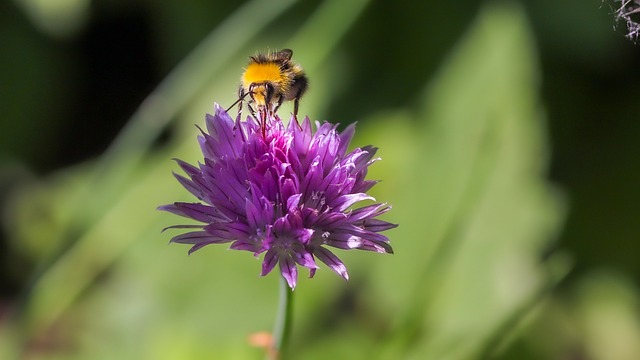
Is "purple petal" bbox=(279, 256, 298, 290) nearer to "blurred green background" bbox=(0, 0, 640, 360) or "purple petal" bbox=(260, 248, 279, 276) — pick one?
"purple petal" bbox=(260, 248, 279, 276)

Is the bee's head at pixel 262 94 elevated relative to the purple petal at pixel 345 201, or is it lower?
elevated

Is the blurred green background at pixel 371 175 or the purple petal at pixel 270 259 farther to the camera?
the blurred green background at pixel 371 175

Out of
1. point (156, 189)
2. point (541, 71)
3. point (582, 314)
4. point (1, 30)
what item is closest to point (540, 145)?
point (541, 71)

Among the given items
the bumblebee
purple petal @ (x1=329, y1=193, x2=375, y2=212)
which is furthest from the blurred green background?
purple petal @ (x1=329, y1=193, x2=375, y2=212)

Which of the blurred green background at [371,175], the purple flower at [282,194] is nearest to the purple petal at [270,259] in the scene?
the purple flower at [282,194]

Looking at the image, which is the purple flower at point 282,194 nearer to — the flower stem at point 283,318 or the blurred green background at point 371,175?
the flower stem at point 283,318
